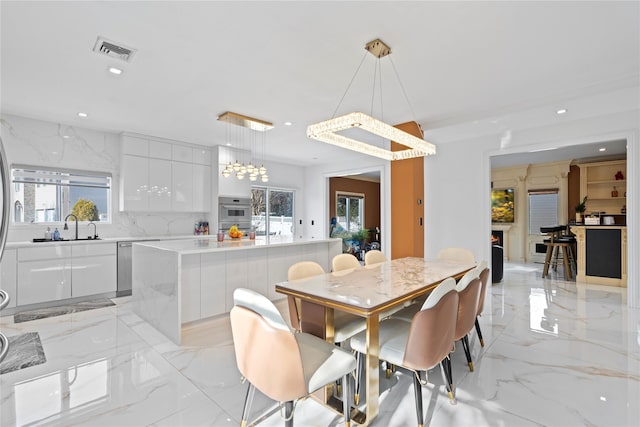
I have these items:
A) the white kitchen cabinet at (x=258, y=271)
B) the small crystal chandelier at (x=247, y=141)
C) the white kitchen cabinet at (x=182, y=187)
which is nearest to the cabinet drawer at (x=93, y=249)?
the white kitchen cabinet at (x=182, y=187)

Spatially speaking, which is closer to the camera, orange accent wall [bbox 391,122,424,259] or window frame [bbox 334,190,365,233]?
orange accent wall [bbox 391,122,424,259]

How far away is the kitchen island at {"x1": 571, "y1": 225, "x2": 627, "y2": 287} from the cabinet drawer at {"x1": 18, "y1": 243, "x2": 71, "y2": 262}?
8167 mm

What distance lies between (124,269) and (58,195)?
1.47m

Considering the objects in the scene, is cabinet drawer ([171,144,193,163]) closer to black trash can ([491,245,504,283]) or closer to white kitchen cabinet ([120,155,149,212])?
white kitchen cabinet ([120,155,149,212])

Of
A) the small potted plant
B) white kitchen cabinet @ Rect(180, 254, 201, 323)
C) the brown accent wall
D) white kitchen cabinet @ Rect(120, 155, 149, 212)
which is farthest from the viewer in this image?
the brown accent wall

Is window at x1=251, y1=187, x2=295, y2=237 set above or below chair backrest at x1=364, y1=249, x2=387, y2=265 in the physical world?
above

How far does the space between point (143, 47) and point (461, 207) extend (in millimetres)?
4867

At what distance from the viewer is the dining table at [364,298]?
5.66ft

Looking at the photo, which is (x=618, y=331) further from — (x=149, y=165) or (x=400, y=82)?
(x=149, y=165)

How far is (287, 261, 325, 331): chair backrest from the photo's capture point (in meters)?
2.25

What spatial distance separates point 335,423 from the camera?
5.90ft

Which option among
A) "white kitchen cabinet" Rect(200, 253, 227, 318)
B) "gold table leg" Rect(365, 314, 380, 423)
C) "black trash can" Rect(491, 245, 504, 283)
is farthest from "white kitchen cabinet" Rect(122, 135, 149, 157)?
"black trash can" Rect(491, 245, 504, 283)

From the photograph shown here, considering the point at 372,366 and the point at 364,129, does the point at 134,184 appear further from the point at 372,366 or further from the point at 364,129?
the point at 372,366

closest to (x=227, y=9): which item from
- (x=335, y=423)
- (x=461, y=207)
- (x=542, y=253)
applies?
(x=335, y=423)
